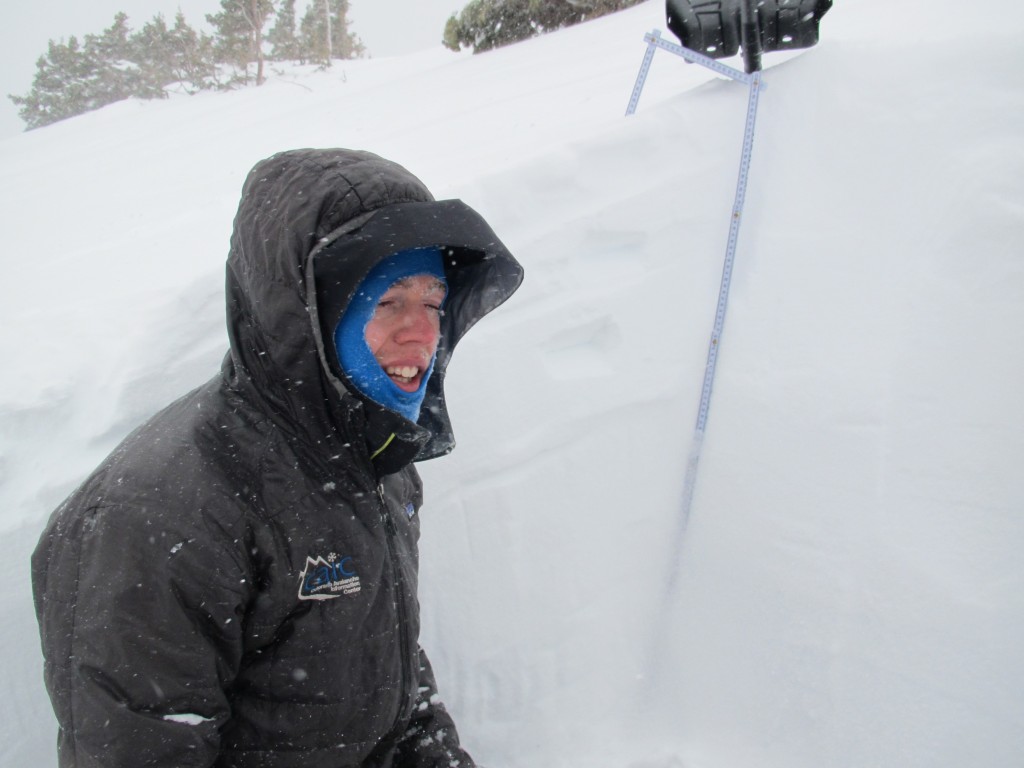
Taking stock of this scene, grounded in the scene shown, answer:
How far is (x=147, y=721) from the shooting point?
3.56 feet

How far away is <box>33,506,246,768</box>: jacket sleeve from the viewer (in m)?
1.05

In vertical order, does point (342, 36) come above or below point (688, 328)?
above

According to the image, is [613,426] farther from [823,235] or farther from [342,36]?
[342,36]

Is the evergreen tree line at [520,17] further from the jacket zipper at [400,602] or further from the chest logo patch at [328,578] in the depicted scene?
the chest logo patch at [328,578]

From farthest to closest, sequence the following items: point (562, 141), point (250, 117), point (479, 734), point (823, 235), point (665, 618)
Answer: point (250, 117) < point (562, 141) < point (823, 235) < point (665, 618) < point (479, 734)

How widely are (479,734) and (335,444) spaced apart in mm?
1457

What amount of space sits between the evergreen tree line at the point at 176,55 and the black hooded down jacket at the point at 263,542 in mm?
15084

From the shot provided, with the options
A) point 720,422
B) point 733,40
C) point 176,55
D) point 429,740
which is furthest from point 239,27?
point 429,740

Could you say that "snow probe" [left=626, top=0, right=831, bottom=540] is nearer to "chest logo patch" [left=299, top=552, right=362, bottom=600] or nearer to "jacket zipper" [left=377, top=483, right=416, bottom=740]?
"jacket zipper" [left=377, top=483, right=416, bottom=740]

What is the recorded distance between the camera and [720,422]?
2586mm

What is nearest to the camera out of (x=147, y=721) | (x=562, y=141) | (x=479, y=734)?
(x=147, y=721)

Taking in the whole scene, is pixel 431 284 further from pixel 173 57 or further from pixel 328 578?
pixel 173 57

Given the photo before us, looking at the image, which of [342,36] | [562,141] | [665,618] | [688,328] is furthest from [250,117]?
[342,36]

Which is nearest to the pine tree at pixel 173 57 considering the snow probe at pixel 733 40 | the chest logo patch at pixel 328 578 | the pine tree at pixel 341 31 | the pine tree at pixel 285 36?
the pine tree at pixel 285 36
